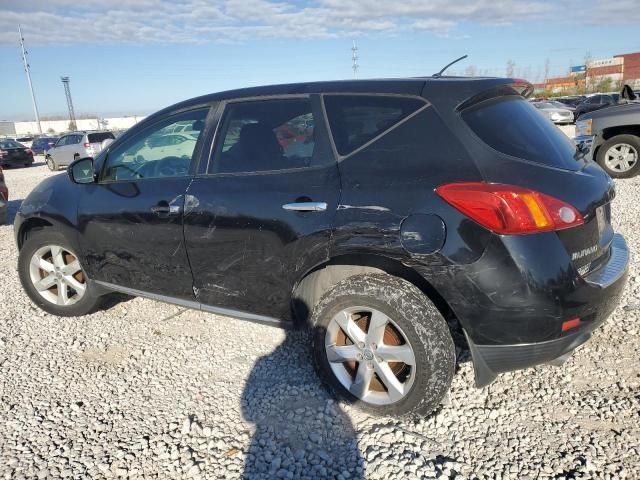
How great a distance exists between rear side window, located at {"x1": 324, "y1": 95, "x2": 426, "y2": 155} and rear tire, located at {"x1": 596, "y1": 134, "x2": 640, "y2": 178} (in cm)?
776

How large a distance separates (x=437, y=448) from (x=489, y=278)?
89 cm

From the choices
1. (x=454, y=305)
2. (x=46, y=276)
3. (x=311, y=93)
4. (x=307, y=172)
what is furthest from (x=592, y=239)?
(x=46, y=276)

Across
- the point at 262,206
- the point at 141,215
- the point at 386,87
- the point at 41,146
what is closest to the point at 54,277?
the point at 141,215

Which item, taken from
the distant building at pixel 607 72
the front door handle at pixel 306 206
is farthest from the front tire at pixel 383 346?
the distant building at pixel 607 72

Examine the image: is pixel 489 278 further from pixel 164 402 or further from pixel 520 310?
pixel 164 402

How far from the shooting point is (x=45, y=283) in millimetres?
4082

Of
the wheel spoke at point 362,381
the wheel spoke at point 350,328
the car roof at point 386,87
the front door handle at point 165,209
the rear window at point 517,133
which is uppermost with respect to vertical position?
the car roof at point 386,87

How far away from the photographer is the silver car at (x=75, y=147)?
59.7 ft

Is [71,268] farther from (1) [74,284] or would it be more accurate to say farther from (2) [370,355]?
(2) [370,355]

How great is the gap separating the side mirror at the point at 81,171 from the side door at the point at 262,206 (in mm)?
1059

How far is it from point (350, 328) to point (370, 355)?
0.18 meters

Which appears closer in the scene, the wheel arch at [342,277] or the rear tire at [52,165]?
the wheel arch at [342,277]

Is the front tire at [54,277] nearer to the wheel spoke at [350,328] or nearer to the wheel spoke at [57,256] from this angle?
the wheel spoke at [57,256]

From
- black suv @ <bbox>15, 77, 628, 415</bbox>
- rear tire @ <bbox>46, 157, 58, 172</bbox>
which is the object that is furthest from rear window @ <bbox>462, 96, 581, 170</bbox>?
rear tire @ <bbox>46, 157, 58, 172</bbox>
